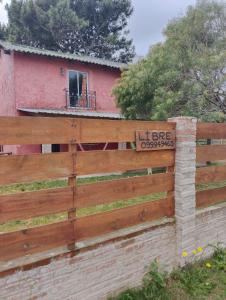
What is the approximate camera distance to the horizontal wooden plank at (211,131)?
3609mm

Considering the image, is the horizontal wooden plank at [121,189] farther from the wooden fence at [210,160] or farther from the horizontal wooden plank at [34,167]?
the wooden fence at [210,160]

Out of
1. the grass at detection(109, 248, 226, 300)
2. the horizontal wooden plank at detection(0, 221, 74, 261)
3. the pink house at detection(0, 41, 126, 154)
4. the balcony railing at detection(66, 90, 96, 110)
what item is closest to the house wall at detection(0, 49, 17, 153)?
the pink house at detection(0, 41, 126, 154)

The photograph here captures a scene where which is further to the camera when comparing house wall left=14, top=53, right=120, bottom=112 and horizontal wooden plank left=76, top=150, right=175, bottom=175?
house wall left=14, top=53, right=120, bottom=112

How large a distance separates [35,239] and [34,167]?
618 mm

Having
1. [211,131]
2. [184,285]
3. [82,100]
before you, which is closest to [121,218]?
[184,285]

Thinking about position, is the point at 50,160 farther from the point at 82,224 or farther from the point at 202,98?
the point at 202,98

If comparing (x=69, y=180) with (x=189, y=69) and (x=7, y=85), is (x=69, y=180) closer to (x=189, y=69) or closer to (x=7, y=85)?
(x=189, y=69)

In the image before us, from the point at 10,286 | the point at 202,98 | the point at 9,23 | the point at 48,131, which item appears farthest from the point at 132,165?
the point at 9,23

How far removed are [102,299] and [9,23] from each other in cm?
2768

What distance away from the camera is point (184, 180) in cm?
336

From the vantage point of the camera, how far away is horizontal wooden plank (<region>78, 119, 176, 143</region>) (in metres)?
2.64

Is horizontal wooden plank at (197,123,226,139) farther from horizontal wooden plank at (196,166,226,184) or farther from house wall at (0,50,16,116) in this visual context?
house wall at (0,50,16,116)

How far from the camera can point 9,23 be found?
25.4 meters

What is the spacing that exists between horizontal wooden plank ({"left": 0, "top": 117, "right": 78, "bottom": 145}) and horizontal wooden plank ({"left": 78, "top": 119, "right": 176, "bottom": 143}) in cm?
11
